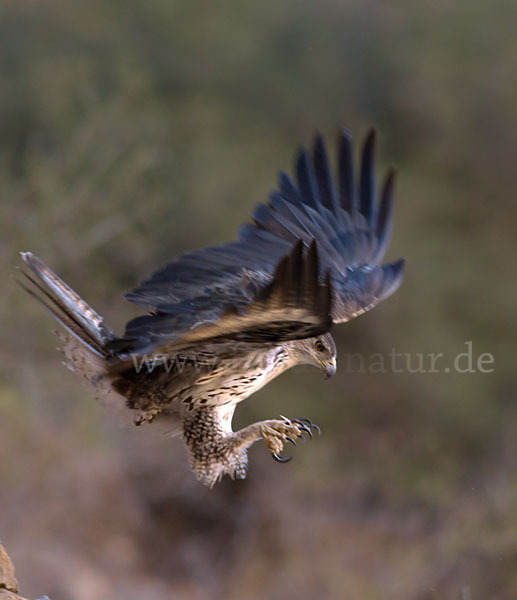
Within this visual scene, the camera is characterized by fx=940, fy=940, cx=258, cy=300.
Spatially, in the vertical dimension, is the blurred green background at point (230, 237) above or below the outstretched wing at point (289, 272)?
above

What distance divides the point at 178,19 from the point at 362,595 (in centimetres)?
1147

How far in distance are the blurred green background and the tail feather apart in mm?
1010

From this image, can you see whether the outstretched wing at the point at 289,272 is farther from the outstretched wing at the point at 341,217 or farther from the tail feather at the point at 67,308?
the tail feather at the point at 67,308

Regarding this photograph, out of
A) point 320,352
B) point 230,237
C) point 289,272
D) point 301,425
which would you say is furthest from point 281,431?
point 230,237

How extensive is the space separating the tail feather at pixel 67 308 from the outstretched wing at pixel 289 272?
31 cm

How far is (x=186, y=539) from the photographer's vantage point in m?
10.5

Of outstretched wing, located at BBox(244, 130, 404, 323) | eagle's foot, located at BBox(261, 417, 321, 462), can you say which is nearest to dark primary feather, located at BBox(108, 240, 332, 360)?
eagle's foot, located at BBox(261, 417, 321, 462)

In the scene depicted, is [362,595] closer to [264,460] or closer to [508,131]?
[264,460]

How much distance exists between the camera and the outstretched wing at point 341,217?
5.61m

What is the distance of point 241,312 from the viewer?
4.13 m

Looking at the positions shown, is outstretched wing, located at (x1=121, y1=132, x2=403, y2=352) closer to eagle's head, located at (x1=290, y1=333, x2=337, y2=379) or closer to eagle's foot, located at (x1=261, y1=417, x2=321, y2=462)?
eagle's head, located at (x1=290, y1=333, x2=337, y2=379)

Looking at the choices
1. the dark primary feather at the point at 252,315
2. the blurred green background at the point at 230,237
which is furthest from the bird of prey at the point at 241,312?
the blurred green background at the point at 230,237

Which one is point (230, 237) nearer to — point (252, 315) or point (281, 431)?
point (281, 431)

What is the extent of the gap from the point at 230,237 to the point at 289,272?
33.3ft
